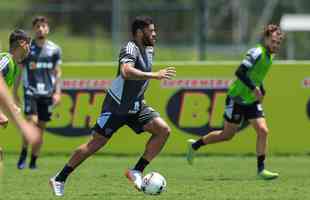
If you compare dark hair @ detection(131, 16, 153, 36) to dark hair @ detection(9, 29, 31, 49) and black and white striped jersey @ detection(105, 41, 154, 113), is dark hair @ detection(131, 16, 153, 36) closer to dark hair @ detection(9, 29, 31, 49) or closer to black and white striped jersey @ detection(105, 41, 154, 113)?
black and white striped jersey @ detection(105, 41, 154, 113)

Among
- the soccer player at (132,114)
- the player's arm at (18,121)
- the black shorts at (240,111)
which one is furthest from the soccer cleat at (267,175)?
the player's arm at (18,121)

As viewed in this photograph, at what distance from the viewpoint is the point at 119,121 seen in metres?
12.8

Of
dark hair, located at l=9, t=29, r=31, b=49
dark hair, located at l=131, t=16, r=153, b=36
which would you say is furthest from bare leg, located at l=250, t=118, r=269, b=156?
dark hair, located at l=9, t=29, r=31, b=49

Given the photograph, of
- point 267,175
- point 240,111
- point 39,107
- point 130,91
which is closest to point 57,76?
point 39,107

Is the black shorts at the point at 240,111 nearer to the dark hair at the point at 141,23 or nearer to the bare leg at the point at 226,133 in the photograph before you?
the bare leg at the point at 226,133

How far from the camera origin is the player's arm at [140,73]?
1205 cm

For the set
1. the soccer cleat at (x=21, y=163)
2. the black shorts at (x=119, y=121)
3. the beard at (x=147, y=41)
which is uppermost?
the beard at (x=147, y=41)

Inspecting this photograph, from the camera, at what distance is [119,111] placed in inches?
504

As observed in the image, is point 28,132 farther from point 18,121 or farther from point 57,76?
point 57,76

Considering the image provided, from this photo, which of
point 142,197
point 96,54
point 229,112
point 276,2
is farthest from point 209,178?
point 276,2

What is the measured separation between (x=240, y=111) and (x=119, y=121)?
10.7 ft

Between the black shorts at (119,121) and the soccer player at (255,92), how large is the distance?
2699mm

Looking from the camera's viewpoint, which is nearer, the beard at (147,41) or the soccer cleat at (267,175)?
the beard at (147,41)

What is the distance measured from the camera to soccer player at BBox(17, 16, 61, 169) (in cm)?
1722
